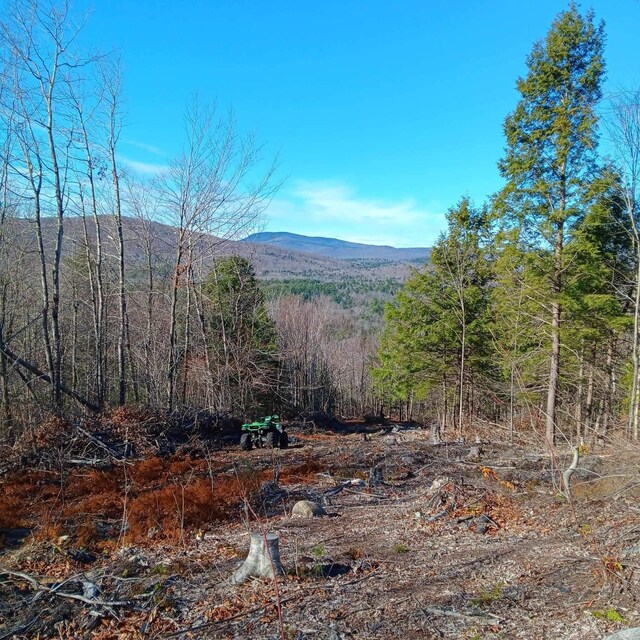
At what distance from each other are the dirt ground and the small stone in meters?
0.16

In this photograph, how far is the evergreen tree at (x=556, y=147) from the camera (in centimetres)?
1175

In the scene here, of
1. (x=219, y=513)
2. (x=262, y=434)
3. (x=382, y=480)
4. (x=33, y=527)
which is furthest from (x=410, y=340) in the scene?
(x=33, y=527)

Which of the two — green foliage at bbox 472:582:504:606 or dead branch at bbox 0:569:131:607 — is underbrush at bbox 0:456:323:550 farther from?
green foliage at bbox 472:582:504:606

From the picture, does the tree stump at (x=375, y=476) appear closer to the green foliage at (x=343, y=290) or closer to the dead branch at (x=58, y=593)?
the dead branch at (x=58, y=593)

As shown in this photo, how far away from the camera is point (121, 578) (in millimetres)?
4840

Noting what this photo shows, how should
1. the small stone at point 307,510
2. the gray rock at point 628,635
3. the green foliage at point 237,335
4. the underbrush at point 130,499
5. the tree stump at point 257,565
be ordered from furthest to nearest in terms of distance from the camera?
the green foliage at point 237,335 < the small stone at point 307,510 < the underbrush at point 130,499 < the tree stump at point 257,565 < the gray rock at point 628,635

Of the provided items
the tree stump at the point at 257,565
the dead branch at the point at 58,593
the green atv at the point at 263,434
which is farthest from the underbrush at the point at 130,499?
the green atv at the point at 263,434

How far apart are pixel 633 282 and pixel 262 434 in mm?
11049

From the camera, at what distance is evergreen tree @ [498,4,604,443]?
11750 mm

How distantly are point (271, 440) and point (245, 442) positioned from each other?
→ 2.46 ft

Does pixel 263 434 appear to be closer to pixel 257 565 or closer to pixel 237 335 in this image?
pixel 237 335

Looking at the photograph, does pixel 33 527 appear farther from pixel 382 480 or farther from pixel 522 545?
pixel 522 545

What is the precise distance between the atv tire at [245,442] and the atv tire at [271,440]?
472 millimetres

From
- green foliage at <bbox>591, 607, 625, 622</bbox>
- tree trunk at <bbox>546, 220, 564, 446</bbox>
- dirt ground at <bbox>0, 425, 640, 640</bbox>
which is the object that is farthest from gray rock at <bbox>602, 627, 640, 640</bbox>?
tree trunk at <bbox>546, 220, 564, 446</bbox>
